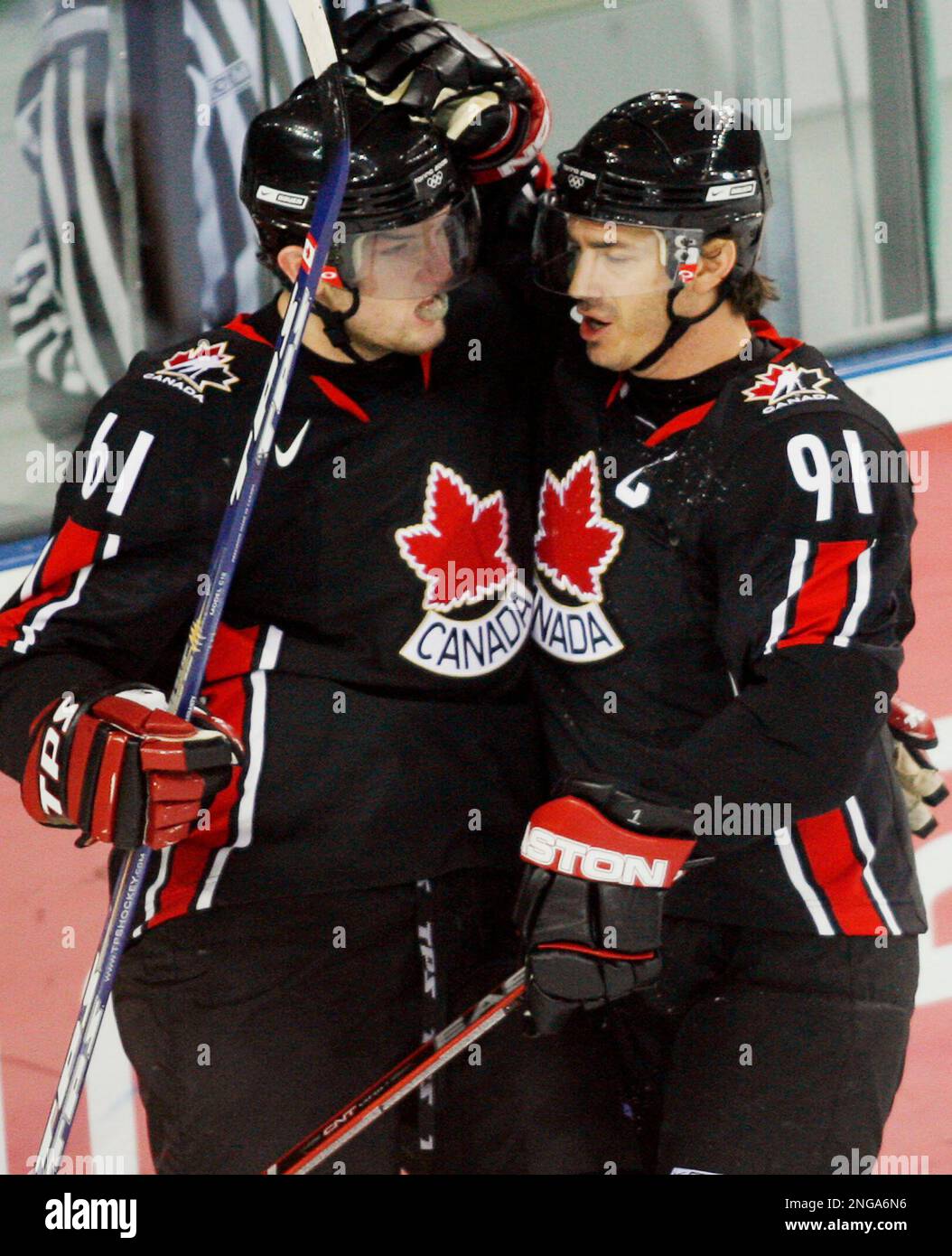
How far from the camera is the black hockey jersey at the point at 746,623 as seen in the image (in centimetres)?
200

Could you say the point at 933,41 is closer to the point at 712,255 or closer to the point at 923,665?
the point at 923,665

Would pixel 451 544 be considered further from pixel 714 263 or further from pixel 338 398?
pixel 714 263

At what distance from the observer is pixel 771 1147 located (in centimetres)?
213

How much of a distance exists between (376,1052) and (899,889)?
0.61 meters

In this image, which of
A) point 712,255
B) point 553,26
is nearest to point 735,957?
point 712,255

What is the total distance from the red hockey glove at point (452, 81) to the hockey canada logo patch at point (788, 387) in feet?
1.42

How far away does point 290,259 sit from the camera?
7.16 feet

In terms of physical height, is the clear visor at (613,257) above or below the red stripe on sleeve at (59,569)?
above

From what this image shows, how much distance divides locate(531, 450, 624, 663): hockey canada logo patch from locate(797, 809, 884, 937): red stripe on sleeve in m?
0.30

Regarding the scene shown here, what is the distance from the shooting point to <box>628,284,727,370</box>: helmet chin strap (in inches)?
84.9

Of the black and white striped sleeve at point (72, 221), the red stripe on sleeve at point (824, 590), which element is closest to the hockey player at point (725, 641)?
the red stripe on sleeve at point (824, 590)

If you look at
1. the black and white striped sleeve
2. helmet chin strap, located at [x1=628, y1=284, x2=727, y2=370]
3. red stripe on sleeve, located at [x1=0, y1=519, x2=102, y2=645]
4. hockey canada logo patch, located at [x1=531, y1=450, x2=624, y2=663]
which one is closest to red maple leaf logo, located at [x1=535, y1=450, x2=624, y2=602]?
hockey canada logo patch, located at [x1=531, y1=450, x2=624, y2=663]

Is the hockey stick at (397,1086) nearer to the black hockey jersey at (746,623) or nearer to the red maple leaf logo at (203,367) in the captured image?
the black hockey jersey at (746,623)

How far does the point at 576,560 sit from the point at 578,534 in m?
0.03
